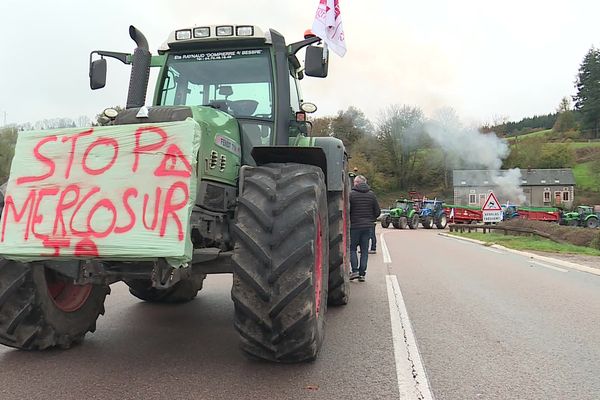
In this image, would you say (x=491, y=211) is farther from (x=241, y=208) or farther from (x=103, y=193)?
(x=103, y=193)

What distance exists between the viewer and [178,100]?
229 inches

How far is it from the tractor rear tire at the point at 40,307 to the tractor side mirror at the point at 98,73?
7.60ft

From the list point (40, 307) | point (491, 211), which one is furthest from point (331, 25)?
point (491, 211)

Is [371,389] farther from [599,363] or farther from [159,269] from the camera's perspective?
[599,363]

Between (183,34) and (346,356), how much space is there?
12.2ft

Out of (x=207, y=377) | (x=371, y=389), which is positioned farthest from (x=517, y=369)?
(x=207, y=377)

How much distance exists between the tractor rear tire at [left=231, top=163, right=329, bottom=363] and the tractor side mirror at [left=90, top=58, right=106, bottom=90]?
9.25 ft

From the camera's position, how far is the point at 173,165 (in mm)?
3830

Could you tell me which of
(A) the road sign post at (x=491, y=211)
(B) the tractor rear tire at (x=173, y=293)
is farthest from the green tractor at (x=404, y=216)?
(B) the tractor rear tire at (x=173, y=293)

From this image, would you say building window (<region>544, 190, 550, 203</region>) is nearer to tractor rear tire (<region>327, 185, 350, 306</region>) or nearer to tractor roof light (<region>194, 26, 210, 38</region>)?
tractor rear tire (<region>327, 185, 350, 306</region>)

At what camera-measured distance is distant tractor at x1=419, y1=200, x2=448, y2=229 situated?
128 feet

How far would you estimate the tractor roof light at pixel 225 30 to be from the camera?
5.48 m

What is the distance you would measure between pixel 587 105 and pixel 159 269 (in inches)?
4135

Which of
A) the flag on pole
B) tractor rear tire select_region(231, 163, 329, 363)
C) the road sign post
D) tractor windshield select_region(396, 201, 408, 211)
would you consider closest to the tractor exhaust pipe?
tractor rear tire select_region(231, 163, 329, 363)
